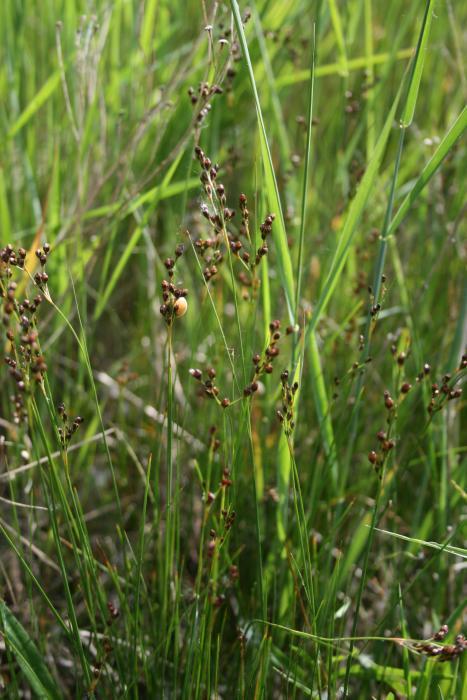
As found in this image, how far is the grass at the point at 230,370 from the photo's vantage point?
111 centimetres

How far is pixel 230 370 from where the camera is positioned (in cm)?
146

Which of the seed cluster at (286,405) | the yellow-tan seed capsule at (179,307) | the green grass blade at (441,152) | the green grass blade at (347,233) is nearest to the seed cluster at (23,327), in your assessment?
Result: the yellow-tan seed capsule at (179,307)

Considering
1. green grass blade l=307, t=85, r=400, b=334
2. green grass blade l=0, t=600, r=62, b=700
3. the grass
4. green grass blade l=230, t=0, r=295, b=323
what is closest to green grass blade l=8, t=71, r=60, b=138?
the grass

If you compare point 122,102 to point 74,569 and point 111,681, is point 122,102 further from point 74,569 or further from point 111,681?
point 111,681

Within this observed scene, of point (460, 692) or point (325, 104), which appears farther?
point (325, 104)

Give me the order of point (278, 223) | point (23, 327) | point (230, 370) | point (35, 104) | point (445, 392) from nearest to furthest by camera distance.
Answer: point (23, 327) → point (445, 392) → point (278, 223) → point (230, 370) → point (35, 104)

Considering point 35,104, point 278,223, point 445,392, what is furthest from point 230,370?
point 35,104

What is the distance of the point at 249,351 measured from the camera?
122 centimetres

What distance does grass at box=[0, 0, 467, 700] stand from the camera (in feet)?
3.65

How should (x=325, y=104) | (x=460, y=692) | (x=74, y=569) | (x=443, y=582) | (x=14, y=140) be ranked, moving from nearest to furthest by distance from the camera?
(x=460, y=692) < (x=443, y=582) < (x=74, y=569) < (x=14, y=140) < (x=325, y=104)

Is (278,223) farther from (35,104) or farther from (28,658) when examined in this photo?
(35,104)

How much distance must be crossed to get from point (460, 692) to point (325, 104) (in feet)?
6.81

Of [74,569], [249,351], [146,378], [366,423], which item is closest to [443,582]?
[366,423]

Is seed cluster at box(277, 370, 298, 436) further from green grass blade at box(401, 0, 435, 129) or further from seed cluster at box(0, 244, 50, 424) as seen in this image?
green grass blade at box(401, 0, 435, 129)
